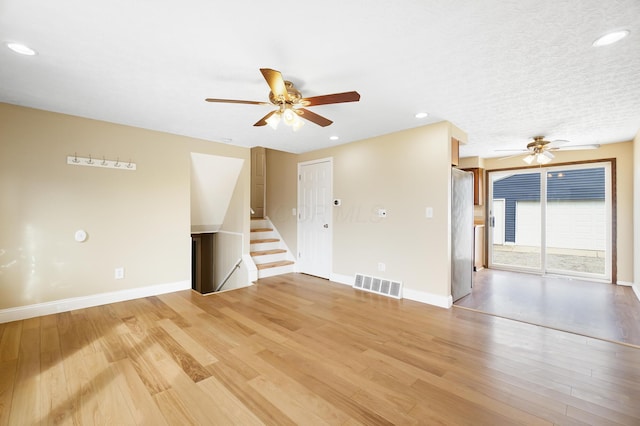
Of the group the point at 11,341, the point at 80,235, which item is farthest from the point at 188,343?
the point at 80,235

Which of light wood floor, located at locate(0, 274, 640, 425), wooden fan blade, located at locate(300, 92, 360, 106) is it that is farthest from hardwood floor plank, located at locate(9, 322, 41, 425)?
wooden fan blade, located at locate(300, 92, 360, 106)

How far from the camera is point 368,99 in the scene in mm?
2832

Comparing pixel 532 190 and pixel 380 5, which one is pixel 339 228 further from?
pixel 532 190

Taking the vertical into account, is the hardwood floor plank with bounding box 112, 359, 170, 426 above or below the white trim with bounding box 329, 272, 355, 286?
below

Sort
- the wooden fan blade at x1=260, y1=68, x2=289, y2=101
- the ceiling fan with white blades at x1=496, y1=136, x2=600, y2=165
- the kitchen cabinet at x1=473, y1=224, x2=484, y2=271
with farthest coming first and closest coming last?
the kitchen cabinet at x1=473, y1=224, x2=484, y2=271
the ceiling fan with white blades at x1=496, y1=136, x2=600, y2=165
the wooden fan blade at x1=260, y1=68, x2=289, y2=101

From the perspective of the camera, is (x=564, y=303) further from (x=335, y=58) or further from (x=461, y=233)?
(x=335, y=58)

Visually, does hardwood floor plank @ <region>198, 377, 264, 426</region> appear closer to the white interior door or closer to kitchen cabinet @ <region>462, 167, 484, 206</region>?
the white interior door

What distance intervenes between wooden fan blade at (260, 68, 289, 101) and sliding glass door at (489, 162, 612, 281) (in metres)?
5.70

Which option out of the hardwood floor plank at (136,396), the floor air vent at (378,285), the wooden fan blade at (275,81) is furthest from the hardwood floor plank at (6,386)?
the floor air vent at (378,285)

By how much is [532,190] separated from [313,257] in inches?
185

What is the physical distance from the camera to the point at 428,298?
3656 mm

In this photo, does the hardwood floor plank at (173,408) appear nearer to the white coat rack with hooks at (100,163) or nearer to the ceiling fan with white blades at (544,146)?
the white coat rack with hooks at (100,163)

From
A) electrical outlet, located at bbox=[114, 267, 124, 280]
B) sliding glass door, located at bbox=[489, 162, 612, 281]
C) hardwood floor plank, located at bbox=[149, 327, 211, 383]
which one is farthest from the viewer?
sliding glass door, located at bbox=[489, 162, 612, 281]

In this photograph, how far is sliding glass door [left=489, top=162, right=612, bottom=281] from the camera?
16.4 ft
